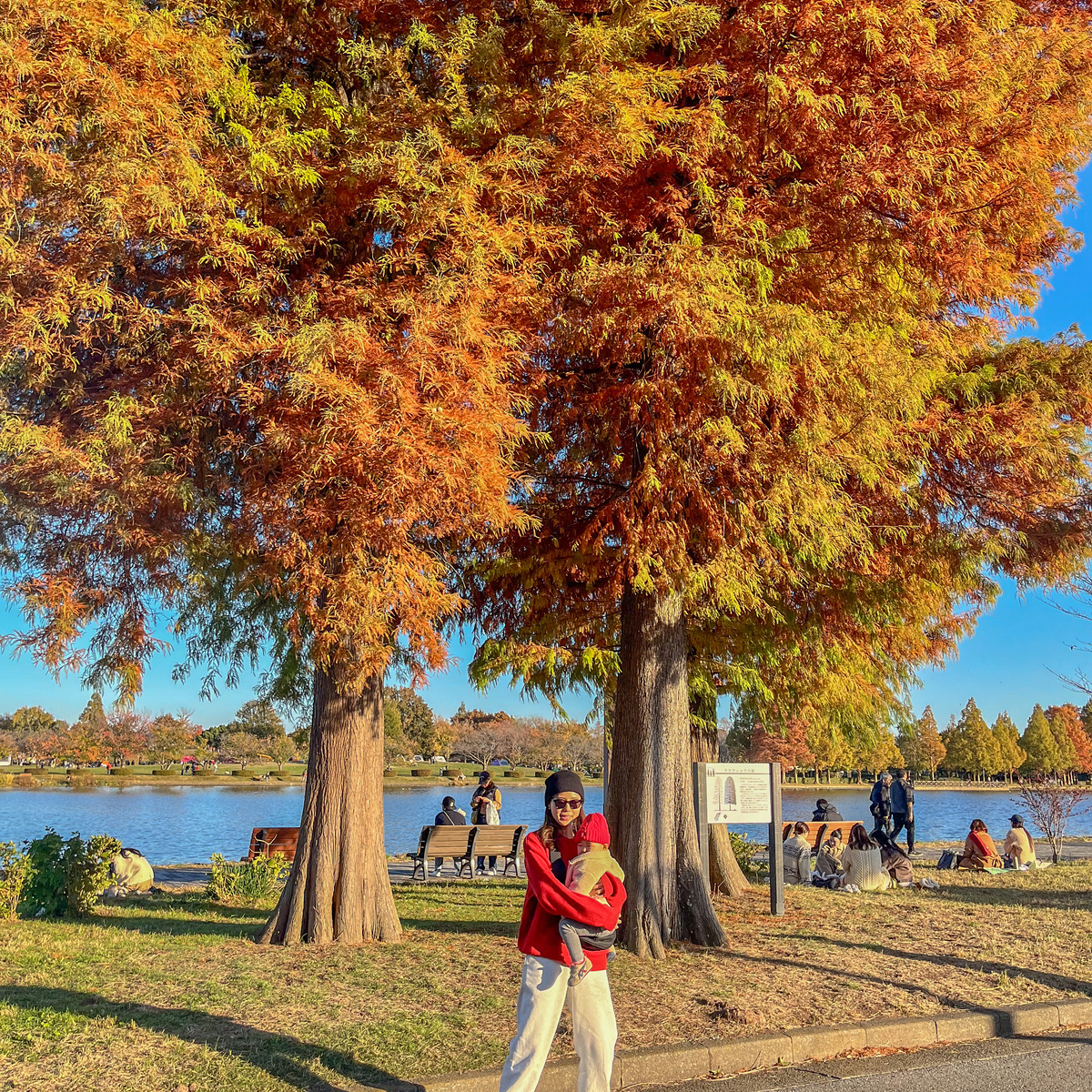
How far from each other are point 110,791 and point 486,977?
62.8 metres

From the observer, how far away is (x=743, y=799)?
10.5 meters

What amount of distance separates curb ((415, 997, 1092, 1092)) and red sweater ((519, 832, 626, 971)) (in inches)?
50.5

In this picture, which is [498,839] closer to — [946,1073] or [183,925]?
[183,925]

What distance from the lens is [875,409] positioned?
28.3 ft

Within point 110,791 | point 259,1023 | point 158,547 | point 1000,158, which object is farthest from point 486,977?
point 110,791

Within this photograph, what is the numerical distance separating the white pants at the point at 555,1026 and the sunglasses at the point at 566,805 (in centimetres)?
67

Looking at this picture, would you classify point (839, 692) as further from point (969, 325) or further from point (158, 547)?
point (158, 547)

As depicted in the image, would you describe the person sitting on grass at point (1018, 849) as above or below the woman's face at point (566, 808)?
below

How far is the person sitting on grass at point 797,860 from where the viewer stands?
1496cm

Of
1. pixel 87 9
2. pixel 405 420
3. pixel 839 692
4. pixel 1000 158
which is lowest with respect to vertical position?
pixel 839 692

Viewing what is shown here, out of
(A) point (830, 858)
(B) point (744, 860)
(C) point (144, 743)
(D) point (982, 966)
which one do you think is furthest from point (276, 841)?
(C) point (144, 743)

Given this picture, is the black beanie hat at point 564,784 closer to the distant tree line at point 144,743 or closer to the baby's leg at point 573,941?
the baby's leg at point 573,941

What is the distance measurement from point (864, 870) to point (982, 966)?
521 cm

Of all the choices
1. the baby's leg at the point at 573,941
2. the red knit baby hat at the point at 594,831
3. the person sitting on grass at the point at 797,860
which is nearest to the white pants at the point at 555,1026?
the baby's leg at the point at 573,941
